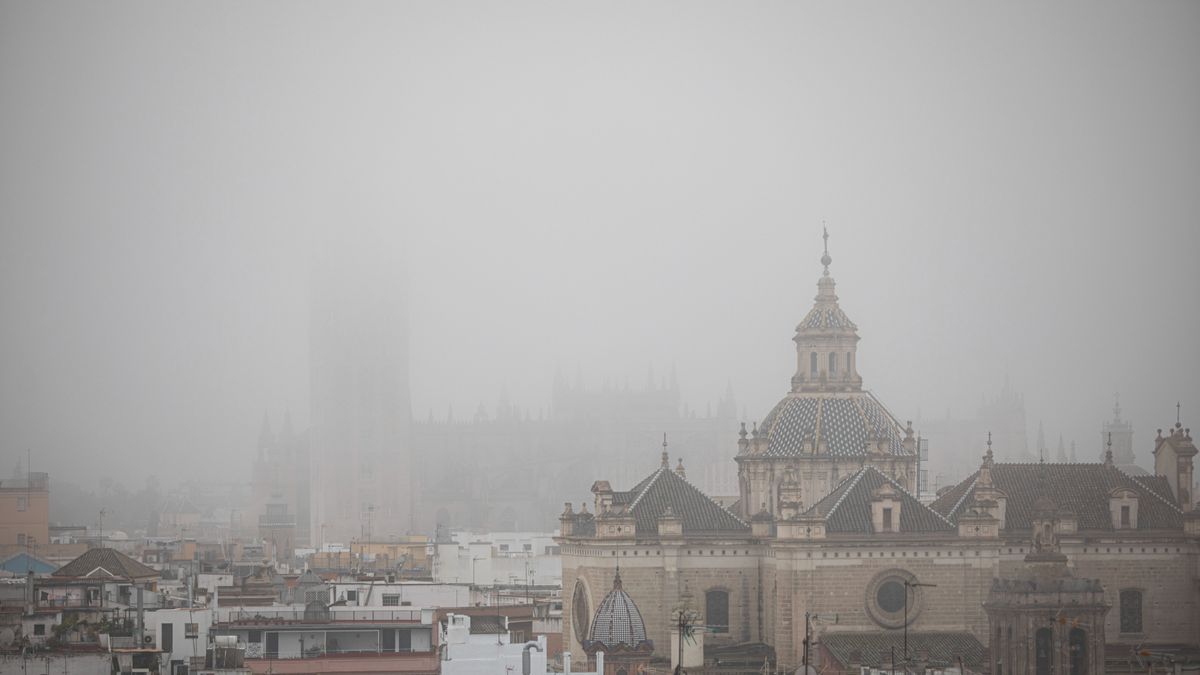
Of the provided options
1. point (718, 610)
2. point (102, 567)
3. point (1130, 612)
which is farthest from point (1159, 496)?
point (102, 567)

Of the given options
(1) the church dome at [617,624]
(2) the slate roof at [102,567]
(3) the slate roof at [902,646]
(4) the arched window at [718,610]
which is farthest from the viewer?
(2) the slate roof at [102,567]

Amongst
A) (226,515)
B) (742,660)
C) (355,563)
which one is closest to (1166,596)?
(742,660)

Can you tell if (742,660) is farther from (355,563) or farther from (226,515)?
(226,515)

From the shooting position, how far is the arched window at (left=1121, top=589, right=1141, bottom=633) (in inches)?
3091

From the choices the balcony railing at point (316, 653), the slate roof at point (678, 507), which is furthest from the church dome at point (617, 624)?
the slate roof at point (678, 507)

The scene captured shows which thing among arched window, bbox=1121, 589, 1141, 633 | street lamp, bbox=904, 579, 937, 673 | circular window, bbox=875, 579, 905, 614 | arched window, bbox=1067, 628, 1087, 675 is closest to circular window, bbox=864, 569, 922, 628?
circular window, bbox=875, 579, 905, 614

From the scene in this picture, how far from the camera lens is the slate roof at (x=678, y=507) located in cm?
7700

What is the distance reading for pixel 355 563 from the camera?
121m

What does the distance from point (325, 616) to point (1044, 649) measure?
66.8 ft

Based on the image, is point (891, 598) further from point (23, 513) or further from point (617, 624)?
point (23, 513)

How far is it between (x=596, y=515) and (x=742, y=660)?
6.85m

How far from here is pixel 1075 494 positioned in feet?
262

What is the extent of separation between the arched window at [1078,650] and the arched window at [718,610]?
1371cm

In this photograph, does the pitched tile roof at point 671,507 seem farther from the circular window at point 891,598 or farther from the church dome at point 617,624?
the church dome at point 617,624
